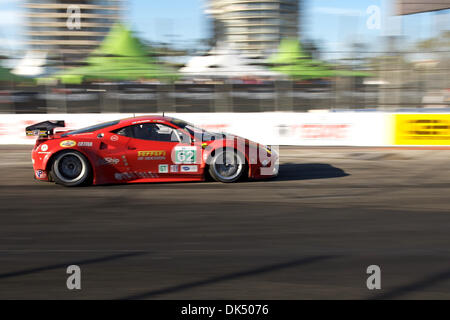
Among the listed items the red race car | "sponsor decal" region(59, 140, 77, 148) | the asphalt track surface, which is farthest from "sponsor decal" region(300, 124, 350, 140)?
"sponsor decal" region(59, 140, 77, 148)

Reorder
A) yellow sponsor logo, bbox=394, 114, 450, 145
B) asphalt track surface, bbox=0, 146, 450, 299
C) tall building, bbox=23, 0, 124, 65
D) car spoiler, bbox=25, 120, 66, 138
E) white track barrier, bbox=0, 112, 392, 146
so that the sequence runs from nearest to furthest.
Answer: asphalt track surface, bbox=0, 146, 450, 299 → car spoiler, bbox=25, 120, 66, 138 → yellow sponsor logo, bbox=394, 114, 450, 145 → white track barrier, bbox=0, 112, 392, 146 → tall building, bbox=23, 0, 124, 65

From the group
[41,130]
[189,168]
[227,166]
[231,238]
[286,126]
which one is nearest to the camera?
[231,238]

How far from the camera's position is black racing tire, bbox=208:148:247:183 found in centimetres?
786

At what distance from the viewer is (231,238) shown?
17.0ft

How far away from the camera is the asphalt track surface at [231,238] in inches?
156

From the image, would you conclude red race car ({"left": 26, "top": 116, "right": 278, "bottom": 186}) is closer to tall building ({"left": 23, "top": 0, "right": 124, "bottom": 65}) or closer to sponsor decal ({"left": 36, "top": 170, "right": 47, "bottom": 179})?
sponsor decal ({"left": 36, "top": 170, "right": 47, "bottom": 179})

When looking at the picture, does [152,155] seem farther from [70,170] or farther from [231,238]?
[231,238]

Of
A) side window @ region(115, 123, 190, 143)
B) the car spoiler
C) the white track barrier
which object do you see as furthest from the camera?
the white track barrier

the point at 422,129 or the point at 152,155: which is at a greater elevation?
the point at 422,129

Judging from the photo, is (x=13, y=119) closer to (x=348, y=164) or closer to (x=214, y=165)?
(x=214, y=165)

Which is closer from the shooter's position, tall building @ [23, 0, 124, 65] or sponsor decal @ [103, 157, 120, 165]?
sponsor decal @ [103, 157, 120, 165]

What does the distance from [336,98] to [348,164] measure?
19.4 ft

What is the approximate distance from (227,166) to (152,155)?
1.26 meters

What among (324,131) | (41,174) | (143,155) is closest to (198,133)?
(143,155)
